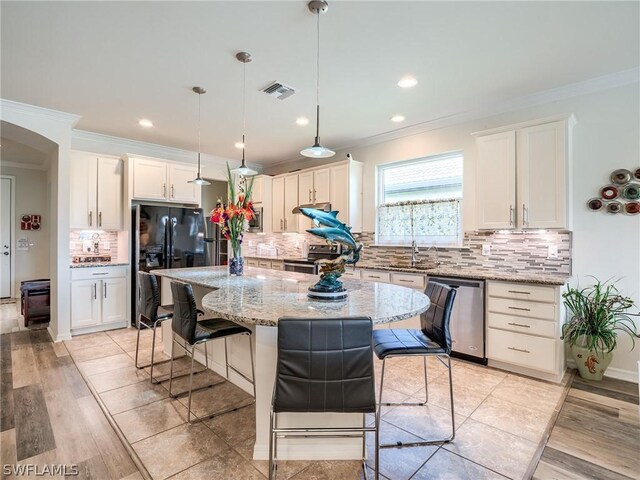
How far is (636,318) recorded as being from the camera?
2.89m

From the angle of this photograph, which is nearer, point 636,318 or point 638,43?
point 638,43

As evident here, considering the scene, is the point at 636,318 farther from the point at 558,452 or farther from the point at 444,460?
the point at 444,460

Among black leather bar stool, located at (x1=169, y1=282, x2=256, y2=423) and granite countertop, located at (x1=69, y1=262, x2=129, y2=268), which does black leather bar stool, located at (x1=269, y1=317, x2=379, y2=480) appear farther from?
granite countertop, located at (x1=69, y1=262, x2=129, y2=268)

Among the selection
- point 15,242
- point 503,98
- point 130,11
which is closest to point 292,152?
point 503,98

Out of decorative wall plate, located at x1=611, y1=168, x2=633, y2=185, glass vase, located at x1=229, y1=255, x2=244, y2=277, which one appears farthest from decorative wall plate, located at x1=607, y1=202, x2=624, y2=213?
glass vase, located at x1=229, y1=255, x2=244, y2=277

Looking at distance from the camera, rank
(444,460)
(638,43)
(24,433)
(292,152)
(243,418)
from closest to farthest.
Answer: (444,460) → (24,433) → (243,418) → (638,43) → (292,152)

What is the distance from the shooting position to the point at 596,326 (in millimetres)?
2854

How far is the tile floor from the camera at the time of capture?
1.79 metres

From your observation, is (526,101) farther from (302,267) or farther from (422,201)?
(302,267)

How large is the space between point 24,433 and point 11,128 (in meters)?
3.38

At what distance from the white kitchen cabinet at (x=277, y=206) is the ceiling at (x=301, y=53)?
202cm

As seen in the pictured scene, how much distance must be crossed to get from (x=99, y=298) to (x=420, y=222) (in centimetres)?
436

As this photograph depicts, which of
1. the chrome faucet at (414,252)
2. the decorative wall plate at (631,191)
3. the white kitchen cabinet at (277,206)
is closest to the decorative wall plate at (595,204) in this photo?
the decorative wall plate at (631,191)

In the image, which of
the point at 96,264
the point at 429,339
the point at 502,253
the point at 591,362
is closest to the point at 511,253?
the point at 502,253
